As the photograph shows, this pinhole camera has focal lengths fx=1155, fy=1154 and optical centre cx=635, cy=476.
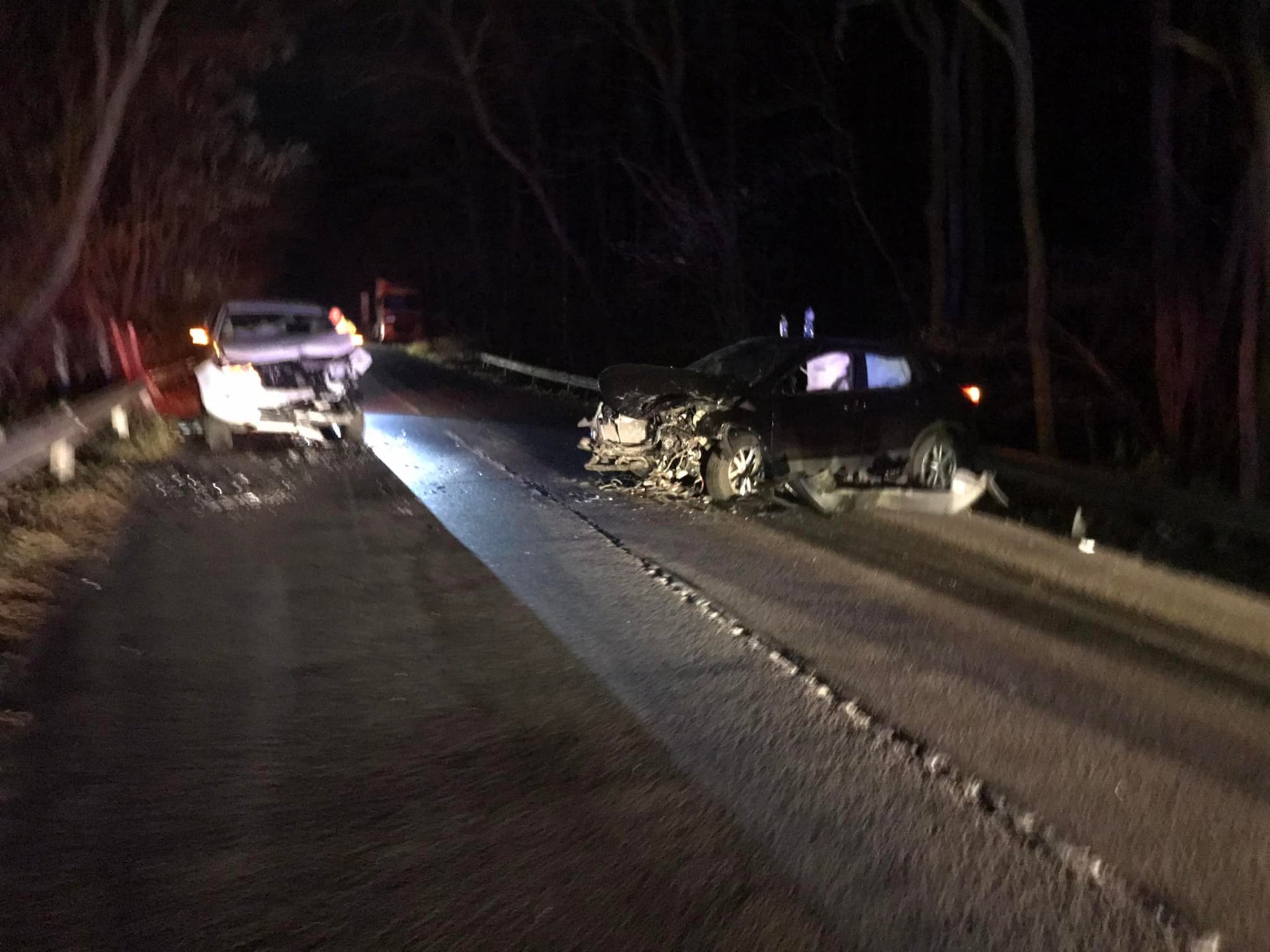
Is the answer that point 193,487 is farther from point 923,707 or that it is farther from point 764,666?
point 923,707

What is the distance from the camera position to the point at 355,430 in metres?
14.7

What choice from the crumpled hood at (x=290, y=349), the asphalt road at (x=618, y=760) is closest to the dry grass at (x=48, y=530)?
the asphalt road at (x=618, y=760)

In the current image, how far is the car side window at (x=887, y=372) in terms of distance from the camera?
1189 cm

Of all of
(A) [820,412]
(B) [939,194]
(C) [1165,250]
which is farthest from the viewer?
(B) [939,194]

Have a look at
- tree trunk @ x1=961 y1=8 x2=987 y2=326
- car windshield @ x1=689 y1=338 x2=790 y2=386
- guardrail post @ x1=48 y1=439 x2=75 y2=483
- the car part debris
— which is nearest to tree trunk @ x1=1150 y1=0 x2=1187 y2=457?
the car part debris

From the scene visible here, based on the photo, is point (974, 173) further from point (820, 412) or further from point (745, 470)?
point (745, 470)

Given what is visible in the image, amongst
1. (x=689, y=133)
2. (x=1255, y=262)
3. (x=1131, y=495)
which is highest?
(x=689, y=133)

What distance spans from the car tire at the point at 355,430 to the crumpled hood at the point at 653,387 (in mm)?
3933

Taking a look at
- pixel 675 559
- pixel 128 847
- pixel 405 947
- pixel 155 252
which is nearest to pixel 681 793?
pixel 405 947

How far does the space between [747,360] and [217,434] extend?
6634mm

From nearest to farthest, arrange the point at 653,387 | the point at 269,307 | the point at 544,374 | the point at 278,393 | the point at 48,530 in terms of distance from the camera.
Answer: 1. the point at 48,530
2. the point at 653,387
3. the point at 278,393
4. the point at 269,307
5. the point at 544,374

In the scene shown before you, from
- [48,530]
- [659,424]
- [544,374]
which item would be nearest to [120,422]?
[48,530]

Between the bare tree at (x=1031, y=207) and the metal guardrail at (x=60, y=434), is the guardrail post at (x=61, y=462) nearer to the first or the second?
the metal guardrail at (x=60, y=434)

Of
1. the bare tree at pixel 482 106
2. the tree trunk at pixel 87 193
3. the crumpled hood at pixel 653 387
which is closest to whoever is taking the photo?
the crumpled hood at pixel 653 387
